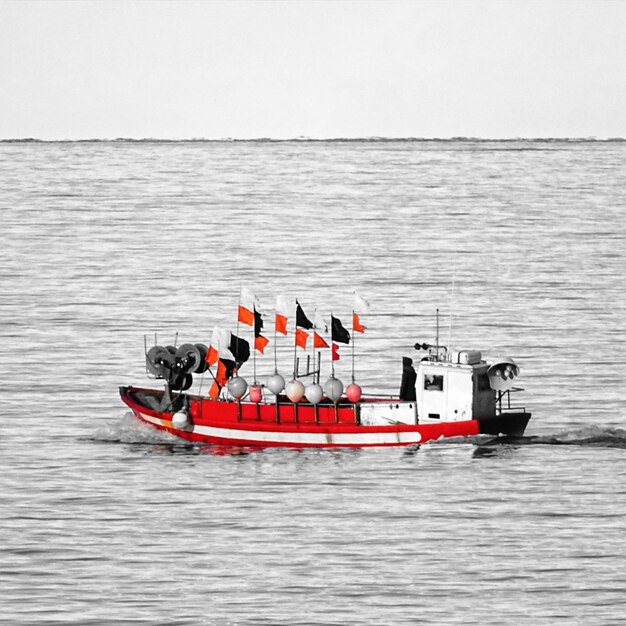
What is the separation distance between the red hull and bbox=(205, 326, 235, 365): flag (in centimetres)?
181

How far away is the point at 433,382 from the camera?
225 feet

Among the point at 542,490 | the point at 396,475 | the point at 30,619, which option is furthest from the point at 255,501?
the point at 30,619

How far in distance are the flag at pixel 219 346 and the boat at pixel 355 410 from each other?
1.6 inches

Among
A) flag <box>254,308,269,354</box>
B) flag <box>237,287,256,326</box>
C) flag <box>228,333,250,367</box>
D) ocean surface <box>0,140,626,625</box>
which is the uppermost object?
flag <box>237,287,256,326</box>

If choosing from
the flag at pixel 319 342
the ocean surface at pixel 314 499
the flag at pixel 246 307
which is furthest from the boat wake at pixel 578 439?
the flag at pixel 246 307

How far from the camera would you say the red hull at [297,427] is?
6881cm

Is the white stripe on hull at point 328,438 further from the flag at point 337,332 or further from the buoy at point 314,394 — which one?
the flag at point 337,332

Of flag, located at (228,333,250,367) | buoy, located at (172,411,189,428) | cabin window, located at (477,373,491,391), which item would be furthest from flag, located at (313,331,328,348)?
cabin window, located at (477,373,491,391)

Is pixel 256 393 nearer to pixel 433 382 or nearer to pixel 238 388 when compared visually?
pixel 238 388

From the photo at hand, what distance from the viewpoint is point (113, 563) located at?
176ft

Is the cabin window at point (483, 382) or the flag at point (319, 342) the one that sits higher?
the flag at point (319, 342)

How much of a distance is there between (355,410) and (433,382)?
3298 mm

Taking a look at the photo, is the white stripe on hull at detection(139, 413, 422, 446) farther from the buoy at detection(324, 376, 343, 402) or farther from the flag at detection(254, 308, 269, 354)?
the flag at detection(254, 308, 269, 354)

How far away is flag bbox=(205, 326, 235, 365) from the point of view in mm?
71000
